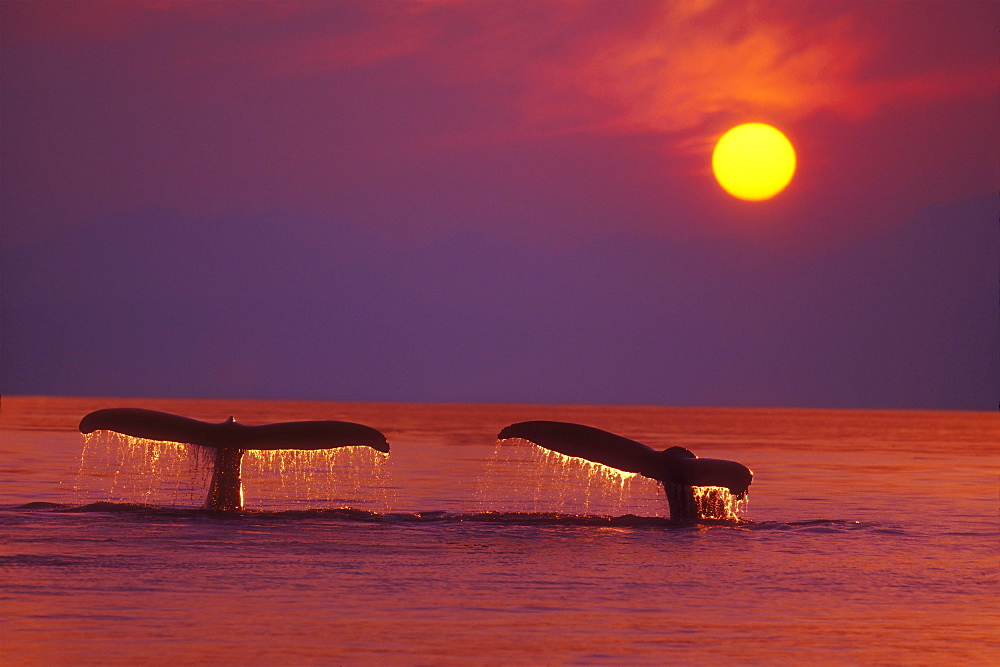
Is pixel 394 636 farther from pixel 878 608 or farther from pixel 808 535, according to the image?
pixel 808 535

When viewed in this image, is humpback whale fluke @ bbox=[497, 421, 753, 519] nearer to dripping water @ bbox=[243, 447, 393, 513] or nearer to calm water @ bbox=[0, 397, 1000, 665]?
calm water @ bbox=[0, 397, 1000, 665]

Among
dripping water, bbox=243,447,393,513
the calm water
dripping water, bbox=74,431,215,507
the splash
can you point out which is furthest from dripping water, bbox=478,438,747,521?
dripping water, bbox=74,431,215,507

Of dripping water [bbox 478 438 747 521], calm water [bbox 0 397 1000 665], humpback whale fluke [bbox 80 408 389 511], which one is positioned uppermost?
humpback whale fluke [bbox 80 408 389 511]

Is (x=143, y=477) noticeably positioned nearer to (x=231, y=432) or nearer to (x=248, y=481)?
(x=248, y=481)

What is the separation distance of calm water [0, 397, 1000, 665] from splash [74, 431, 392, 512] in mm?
348

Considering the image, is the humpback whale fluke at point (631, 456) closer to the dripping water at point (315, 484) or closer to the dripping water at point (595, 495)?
the dripping water at point (595, 495)

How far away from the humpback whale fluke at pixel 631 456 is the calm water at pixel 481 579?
131 cm

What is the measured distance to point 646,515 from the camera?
36.0 m

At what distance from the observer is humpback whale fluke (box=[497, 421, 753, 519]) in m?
28.7

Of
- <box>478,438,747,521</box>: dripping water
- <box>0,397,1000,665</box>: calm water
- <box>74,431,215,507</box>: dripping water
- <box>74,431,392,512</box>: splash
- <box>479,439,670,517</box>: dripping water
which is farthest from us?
→ <box>479,439,670,517</box>: dripping water

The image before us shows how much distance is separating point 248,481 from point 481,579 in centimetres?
2669

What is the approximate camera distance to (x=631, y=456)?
96.8 feet

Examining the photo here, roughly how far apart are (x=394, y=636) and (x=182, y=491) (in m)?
26.2

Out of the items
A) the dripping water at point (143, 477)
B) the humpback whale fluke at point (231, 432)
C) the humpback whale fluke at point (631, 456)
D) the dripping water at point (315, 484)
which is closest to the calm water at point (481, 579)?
the dripping water at point (315, 484)
